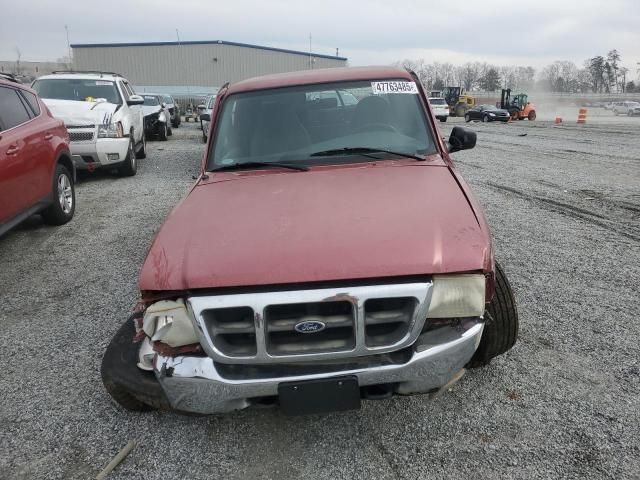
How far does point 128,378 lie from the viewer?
7.35 ft

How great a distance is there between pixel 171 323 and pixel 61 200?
5045 millimetres

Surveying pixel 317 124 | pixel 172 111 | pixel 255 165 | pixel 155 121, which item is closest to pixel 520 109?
pixel 172 111

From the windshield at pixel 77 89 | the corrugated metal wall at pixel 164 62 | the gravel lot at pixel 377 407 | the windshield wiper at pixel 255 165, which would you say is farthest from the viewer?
the corrugated metal wall at pixel 164 62

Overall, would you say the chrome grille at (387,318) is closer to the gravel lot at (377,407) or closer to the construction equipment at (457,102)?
the gravel lot at (377,407)

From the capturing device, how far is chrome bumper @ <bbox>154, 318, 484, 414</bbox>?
2041mm

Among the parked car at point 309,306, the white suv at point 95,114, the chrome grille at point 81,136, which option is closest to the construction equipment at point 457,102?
the white suv at point 95,114

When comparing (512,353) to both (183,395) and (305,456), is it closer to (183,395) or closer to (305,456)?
(305,456)

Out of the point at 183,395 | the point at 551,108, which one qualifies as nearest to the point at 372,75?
the point at 183,395

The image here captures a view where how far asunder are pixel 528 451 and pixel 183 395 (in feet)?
5.31

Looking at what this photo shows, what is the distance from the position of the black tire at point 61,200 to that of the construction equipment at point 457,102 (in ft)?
126

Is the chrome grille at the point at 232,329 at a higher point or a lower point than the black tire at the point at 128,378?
higher

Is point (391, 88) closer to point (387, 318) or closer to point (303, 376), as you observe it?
point (387, 318)

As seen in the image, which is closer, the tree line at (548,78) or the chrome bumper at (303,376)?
the chrome bumper at (303,376)

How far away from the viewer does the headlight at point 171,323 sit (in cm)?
207
